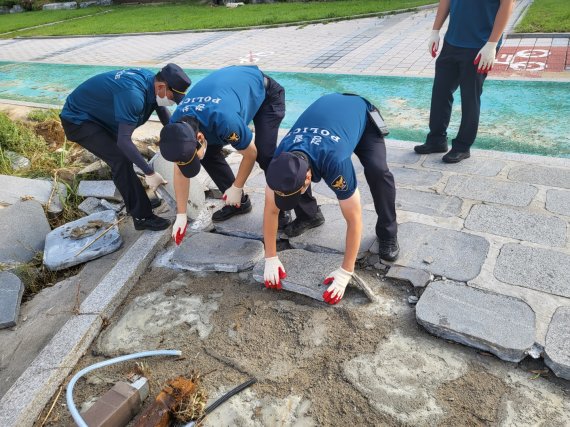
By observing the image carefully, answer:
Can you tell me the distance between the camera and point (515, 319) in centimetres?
230

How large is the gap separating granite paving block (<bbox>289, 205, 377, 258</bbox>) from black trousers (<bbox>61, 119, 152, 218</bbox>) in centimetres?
127

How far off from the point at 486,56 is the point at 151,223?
9.72 ft

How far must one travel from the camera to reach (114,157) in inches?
133

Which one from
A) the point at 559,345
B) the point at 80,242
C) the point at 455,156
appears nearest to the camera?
the point at 559,345

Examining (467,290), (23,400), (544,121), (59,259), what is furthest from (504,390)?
(544,121)

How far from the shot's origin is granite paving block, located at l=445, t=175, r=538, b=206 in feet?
11.0

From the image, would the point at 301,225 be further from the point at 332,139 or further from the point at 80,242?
the point at 80,242

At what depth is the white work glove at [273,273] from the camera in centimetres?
266

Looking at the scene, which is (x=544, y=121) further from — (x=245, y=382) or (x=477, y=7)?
(x=245, y=382)

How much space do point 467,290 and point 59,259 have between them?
9.58 feet

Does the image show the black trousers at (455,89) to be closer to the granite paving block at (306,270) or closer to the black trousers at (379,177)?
the black trousers at (379,177)

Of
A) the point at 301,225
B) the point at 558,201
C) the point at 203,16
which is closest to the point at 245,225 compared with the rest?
the point at 301,225

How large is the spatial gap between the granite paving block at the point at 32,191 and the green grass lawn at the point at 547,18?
26.0 feet

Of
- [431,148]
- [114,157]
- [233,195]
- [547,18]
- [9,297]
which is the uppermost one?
[547,18]
